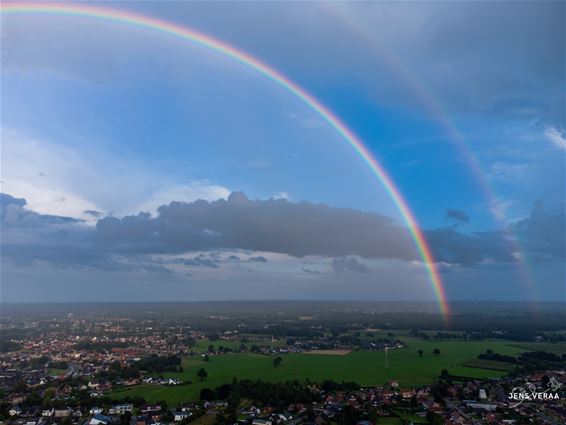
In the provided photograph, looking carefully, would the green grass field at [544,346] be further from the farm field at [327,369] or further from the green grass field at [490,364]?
the green grass field at [490,364]

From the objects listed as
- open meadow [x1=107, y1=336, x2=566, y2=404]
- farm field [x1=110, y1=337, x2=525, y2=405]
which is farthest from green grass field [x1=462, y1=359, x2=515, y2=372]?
farm field [x1=110, y1=337, x2=525, y2=405]

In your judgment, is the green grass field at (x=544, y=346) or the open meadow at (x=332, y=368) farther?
the green grass field at (x=544, y=346)

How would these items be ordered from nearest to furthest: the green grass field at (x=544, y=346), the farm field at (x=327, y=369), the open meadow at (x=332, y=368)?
the farm field at (x=327, y=369) < the open meadow at (x=332, y=368) < the green grass field at (x=544, y=346)

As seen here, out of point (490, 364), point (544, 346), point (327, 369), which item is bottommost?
point (327, 369)

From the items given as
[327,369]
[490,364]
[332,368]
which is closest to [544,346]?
[490,364]

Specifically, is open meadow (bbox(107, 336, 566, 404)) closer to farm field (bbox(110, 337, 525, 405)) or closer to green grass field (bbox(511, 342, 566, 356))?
farm field (bbox(110, 337, 525, 405))

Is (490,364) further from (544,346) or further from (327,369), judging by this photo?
(544,346)

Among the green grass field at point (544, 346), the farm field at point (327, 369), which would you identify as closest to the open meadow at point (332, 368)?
the farm field at point (327, 369)

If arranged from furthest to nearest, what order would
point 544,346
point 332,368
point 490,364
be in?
point 544,346 → point 490,364 → point 332,368

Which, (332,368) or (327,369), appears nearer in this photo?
(327,369)

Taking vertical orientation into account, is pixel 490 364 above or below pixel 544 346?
below

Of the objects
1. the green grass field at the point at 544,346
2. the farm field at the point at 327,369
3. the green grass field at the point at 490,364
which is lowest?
the farm field at the point at 327,369
